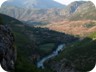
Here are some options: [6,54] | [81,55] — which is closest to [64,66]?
[81,55]

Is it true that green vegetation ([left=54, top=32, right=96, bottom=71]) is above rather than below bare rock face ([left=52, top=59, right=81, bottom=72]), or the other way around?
above

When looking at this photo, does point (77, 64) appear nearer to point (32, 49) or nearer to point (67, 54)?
point (67, 54)

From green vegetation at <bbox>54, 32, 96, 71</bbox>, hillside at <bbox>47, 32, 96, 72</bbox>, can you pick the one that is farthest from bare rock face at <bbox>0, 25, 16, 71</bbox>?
green vegetation at <bbox>54, 32, 96, 71</bbox>

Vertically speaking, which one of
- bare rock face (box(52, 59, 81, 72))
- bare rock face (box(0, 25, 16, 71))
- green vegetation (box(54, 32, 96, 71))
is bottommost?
bare rock face (box(52, 59, 81, 72))

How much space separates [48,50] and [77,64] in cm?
3556

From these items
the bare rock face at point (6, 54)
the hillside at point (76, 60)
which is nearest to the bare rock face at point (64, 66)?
the hillside at point (76, 60)

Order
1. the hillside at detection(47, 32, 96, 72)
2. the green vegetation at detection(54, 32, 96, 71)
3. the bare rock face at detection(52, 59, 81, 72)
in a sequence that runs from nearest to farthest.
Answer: the bare rock face at detection(52, 59, 81, 72), the hillside at detection(47, 32, 96, 72), the green vegetation at detection(54, 32, 96, 71)

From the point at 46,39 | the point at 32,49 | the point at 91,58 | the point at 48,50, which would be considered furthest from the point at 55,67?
the point at 46,39

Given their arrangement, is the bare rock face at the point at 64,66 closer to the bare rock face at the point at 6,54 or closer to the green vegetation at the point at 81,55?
the green vegetation at the point at 81,55

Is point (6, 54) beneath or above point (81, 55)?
above

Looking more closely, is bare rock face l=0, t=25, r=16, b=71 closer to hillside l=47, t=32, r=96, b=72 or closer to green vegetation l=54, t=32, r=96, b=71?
hillside l=47, t=32, r=96, b=72

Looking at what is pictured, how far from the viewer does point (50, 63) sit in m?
99.5

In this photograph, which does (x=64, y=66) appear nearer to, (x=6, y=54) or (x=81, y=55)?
(x=81, y=55)

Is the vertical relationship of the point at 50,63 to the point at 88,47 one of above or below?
below
